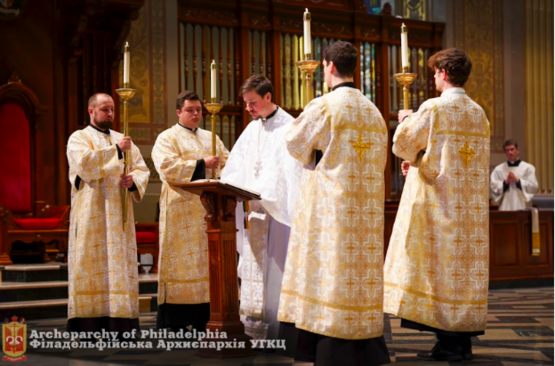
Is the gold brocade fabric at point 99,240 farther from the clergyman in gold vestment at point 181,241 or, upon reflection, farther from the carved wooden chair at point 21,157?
the carved wooden chair at point 21,157

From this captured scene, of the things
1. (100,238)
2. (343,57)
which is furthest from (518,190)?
(343,57)

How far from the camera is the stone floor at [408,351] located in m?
4.48

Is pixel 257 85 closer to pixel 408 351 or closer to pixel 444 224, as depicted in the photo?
pixel 444 224

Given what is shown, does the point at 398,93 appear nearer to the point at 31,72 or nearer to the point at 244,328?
the point at 31,72

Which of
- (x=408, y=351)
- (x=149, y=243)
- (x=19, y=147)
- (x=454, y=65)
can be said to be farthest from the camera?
(x=19, y=147)

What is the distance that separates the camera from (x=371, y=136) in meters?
4.24

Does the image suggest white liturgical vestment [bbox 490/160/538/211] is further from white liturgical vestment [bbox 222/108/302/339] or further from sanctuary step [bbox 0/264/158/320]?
white liturgical vestment [bbox 222/108/302/339]

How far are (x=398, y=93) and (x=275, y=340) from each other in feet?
27.2

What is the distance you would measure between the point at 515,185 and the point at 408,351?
19.7 feet

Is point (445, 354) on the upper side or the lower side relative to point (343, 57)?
lower

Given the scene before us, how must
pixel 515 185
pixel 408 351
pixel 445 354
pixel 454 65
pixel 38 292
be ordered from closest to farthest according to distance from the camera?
pixel 445 354 < pixel 454 65 < pixel 408 351 < pixel 38 292 < pixel 515 185

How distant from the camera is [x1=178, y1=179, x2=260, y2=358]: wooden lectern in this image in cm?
470

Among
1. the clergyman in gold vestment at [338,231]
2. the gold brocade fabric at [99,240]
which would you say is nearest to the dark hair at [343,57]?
the clergyman in gold vestment at [338,231]

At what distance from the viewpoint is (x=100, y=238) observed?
5.53 meters
